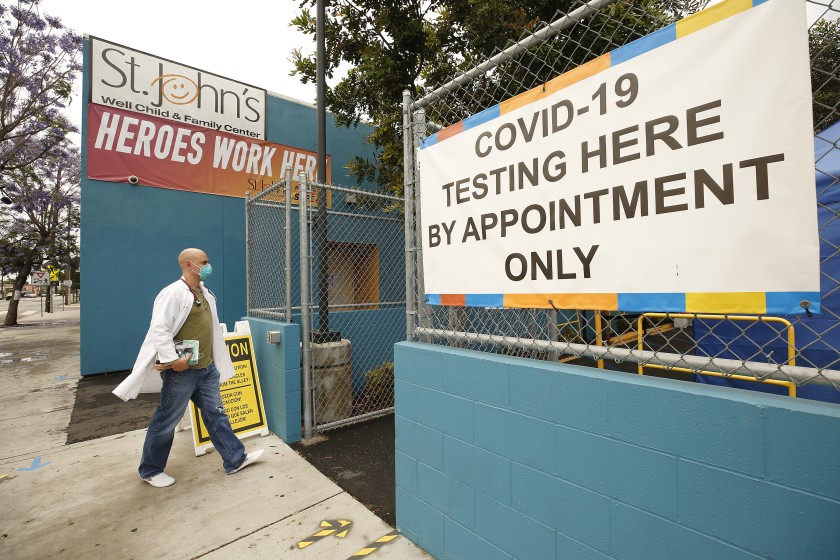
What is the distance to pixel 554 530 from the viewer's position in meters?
1.88

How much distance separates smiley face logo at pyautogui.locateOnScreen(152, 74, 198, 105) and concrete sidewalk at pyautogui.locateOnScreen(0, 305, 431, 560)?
6.40m

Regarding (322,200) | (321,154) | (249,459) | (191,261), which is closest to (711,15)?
(191,261)

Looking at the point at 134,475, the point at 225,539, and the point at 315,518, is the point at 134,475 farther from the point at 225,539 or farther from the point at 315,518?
the point at 315,518

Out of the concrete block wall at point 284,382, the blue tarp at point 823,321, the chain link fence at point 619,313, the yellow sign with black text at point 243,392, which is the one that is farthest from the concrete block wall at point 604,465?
the yellow sign with black text at point 243,392

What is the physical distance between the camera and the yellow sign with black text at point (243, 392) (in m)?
4.53

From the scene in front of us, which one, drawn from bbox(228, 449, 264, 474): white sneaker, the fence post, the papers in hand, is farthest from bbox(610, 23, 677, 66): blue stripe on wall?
bbox(228, 449, 264, 474): white sneaker

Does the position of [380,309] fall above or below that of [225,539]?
above

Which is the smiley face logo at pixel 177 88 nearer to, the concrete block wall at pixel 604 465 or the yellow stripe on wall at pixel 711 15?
the concrete block wall at pixel 604 465

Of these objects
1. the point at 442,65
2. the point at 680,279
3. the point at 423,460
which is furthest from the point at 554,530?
the point at 442,65

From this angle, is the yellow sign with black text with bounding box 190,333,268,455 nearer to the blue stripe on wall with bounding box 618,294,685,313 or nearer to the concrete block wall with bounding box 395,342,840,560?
the concrete block wall with bounding box 395,342,840,560

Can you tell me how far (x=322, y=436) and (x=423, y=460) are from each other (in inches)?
97.8

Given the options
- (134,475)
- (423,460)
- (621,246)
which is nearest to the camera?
(621,246)

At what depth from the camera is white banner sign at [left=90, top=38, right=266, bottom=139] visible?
7344mm

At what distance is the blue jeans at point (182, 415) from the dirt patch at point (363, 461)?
2.58 ft
